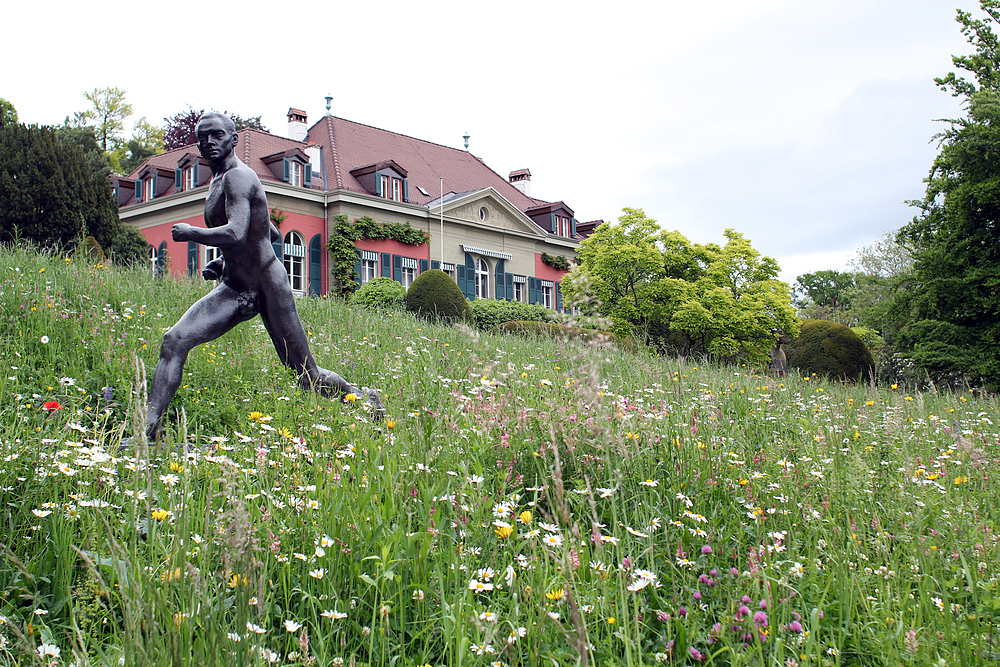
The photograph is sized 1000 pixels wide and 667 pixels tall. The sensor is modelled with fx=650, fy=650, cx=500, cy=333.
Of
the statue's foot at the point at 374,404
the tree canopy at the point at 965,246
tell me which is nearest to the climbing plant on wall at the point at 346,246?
the tree canopy at the point at 965,246

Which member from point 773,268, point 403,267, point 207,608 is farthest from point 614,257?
point 207,608

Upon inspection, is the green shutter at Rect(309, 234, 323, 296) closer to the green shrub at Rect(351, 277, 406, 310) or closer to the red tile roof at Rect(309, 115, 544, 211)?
the red tile roof at Rect(309, 115, 544, 211)

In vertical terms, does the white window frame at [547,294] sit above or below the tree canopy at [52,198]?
below

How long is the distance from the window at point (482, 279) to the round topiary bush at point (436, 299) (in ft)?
57.5

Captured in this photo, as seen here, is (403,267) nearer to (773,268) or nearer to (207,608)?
(773,268)

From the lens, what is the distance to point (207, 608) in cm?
139

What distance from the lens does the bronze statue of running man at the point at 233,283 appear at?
4293 millimetres

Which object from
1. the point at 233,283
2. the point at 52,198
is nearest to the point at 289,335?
the point at 233,283

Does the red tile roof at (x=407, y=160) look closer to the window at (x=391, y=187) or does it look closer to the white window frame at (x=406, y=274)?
the window at (x=391, y=187)

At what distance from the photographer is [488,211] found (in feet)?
116

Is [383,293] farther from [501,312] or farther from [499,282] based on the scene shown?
[499,282]

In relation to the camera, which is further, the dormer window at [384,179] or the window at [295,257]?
the dormer window at [384,179]

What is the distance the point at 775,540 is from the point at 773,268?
751 inches

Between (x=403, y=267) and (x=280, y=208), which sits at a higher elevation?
(x=280, y=208)
